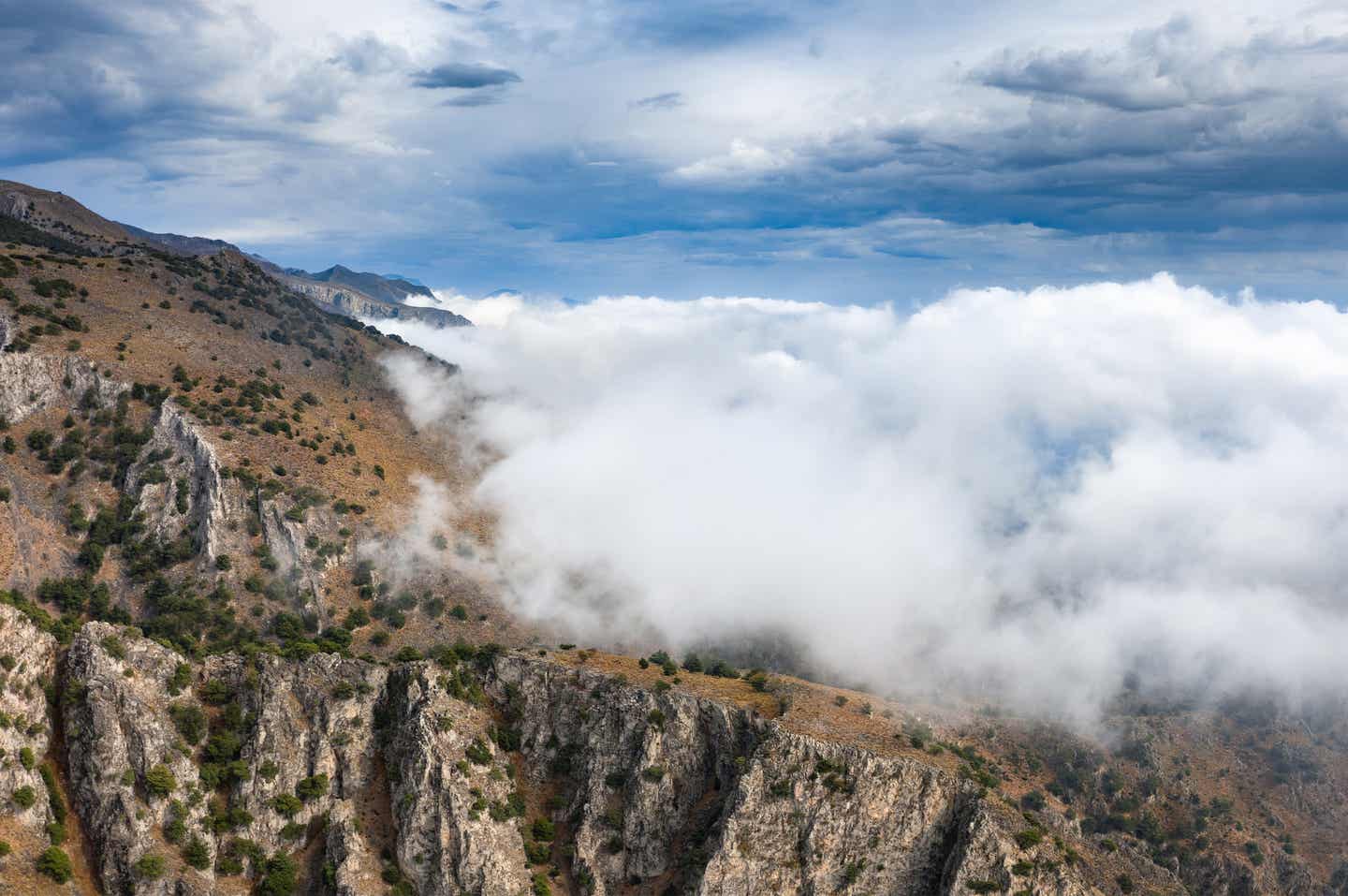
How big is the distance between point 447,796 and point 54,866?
129ft

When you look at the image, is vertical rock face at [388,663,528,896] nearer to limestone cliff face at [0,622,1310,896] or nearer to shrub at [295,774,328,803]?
limestone cliff face at [0,622,1310,896]

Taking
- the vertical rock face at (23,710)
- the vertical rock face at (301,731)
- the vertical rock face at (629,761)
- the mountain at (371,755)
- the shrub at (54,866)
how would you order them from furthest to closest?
the vertical rock face at (629,761) → the vertical rock face at (301,731) → the mountain at (371,755) → the vertical rock face at (23,710) → the shrub at (54,866)

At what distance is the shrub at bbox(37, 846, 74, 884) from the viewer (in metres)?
85.5

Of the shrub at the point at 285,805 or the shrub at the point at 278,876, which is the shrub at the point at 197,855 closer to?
the shrub at the point at 278,876

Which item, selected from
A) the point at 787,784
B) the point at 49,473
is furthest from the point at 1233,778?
the point at 49,473

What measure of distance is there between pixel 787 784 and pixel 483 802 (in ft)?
126

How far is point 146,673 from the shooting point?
4075 inches

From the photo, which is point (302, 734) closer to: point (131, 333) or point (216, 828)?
point (216, 828)

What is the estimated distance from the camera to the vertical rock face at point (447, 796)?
105 meters

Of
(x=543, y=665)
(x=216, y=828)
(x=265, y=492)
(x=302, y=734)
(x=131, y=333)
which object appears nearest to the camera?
(x=216, y=828)

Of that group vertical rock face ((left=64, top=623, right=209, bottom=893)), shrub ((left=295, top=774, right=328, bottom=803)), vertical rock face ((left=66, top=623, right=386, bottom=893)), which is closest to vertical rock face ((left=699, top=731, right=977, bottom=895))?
vertical rock face ((left=66, top=623, right=386, bottom=893))

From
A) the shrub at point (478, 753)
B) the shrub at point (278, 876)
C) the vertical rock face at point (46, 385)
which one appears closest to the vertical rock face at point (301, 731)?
the shrub at point (278, 876)

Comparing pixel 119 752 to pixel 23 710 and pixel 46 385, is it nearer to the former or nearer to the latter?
pixel 23 710

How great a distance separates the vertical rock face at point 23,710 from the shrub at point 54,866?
12.9 ft
